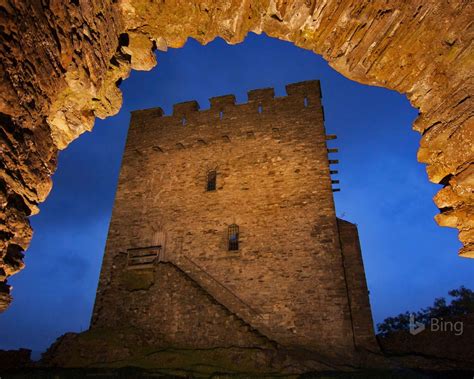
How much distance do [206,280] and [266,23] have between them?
10103mm

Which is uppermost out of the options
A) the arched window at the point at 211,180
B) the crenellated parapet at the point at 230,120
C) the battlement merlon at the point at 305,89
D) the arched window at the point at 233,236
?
the battlement merlon at the point at 305,89

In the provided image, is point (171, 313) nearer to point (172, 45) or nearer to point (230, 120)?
point (230, 120)

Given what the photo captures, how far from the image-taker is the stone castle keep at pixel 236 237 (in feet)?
34.5

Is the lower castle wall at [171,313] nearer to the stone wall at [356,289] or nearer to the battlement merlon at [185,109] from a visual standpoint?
the stone wall at [356,289]

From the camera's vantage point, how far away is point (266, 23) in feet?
12.3

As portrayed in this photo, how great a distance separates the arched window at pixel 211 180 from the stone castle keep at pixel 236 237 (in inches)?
2.3

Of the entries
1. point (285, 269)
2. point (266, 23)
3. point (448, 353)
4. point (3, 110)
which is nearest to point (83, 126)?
point (3, 110)

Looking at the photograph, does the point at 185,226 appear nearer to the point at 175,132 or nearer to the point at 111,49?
the point at 175,132

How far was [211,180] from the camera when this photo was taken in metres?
14.2

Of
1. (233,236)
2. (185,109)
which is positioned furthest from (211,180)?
(185,109)

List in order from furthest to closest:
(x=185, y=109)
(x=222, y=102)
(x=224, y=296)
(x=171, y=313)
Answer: (x=185, y=109) < (x=222, y=102) < (x=224, y=296) < (x=171, y=313)

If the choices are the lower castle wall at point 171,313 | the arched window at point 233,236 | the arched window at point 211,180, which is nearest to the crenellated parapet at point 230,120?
the arched window at point 211,180

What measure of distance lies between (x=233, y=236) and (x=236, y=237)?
14cm

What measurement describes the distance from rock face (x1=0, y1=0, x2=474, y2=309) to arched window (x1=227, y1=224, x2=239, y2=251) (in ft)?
30.2
